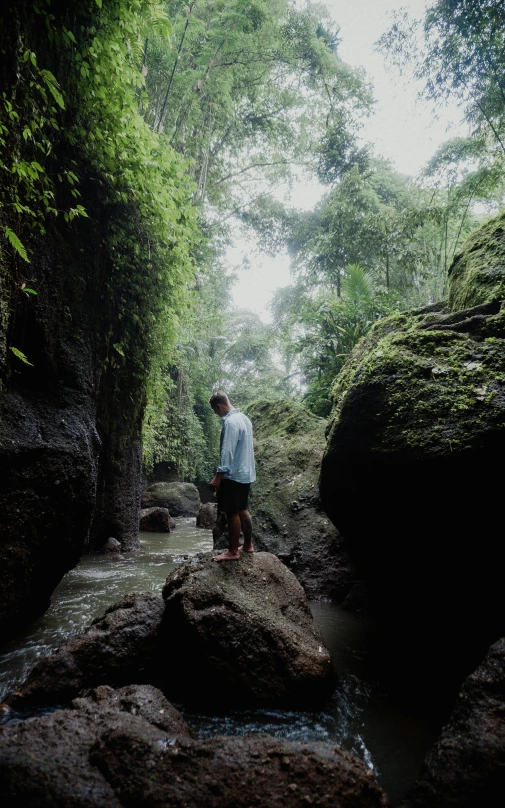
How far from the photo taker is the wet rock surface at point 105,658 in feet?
8.96

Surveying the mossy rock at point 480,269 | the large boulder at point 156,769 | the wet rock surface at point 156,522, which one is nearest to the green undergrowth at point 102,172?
the large boulder at point 156,769

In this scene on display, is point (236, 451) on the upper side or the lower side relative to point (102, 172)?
lower

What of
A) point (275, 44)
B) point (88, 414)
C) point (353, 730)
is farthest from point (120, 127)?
point (275, 44)

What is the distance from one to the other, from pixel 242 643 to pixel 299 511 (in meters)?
3.29

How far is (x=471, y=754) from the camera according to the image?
190cm

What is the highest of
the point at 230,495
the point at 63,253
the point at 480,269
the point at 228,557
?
the point at 63,253

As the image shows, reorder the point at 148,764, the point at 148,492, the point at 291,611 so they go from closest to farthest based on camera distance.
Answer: the point at 148,764
the point at 291,611
the point at 148,492

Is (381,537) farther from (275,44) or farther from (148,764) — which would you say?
(275,44)

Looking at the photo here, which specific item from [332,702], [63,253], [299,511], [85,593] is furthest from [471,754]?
[63,253]

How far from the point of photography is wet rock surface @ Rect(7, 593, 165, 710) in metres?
2.73

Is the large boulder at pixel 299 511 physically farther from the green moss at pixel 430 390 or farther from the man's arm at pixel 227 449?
the green moss at pixel 430 390

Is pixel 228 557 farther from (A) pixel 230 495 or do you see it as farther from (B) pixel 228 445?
(B) pixel 228 445

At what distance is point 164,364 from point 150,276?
4.96 feet

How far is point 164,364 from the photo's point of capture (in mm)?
6727
